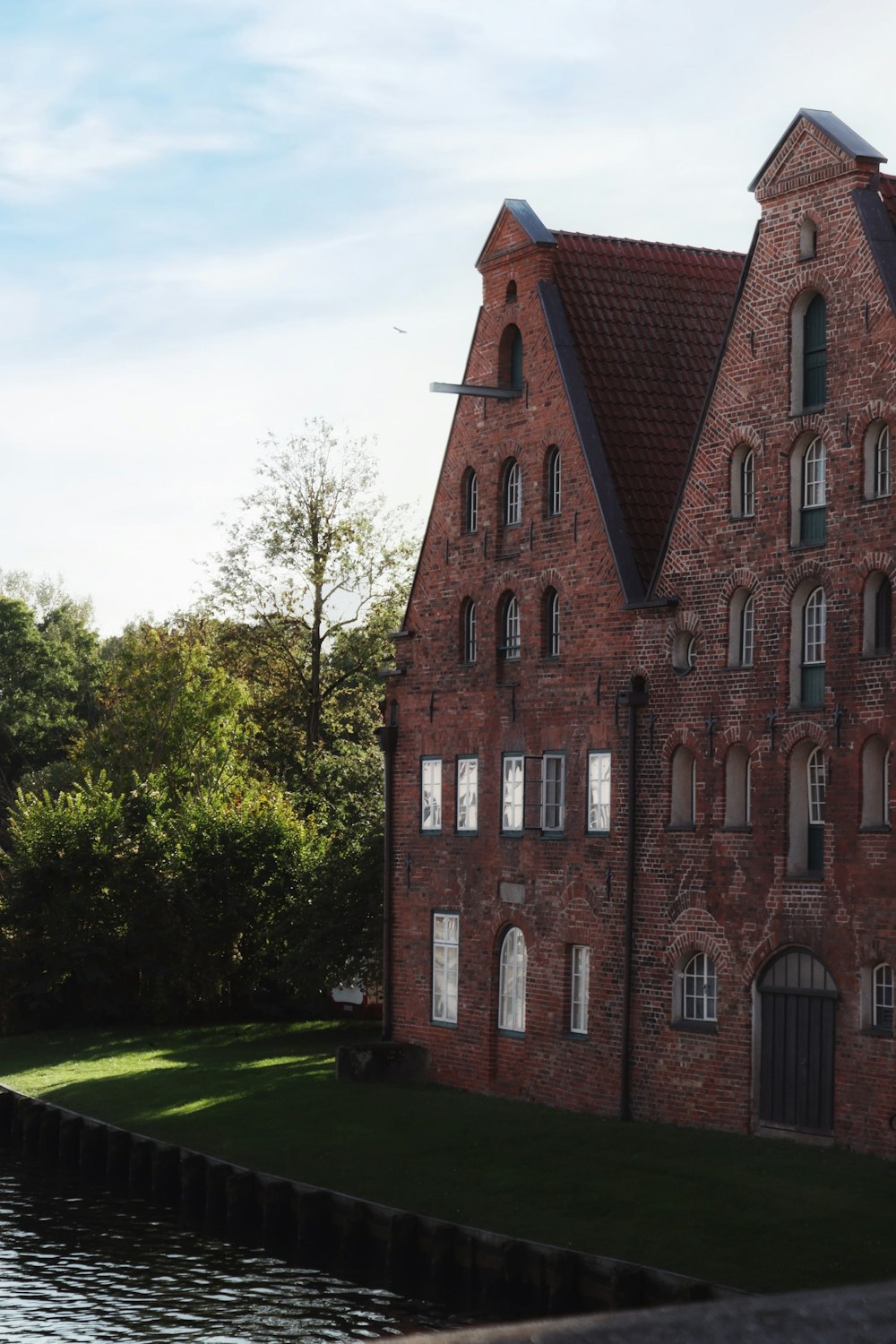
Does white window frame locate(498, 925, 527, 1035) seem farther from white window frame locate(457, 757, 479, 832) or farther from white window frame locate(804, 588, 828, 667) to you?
white window frame locate(804, 588, 828, 667)

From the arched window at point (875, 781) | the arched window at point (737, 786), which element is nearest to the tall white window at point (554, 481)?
the arched window at point (737, 786)

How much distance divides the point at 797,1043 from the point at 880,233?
38.1ft

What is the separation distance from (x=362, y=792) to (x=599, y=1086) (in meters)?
24.9

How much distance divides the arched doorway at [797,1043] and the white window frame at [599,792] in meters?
4.78

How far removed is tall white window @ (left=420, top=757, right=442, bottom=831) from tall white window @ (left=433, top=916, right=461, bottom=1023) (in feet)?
6.09

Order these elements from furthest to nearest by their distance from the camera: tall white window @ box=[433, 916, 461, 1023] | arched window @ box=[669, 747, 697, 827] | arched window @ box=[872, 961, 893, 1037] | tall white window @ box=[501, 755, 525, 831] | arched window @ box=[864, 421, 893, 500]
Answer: tall white window @ box=[433, 916, 461, 1023] → tall white window @ box=[501, 755, 525, 831] → arched window @ box=[669, 747, 697, 827] → arched window @ box=[864, 421, 893, 500] → arched window @ box=[872, 961, 893, 1037]

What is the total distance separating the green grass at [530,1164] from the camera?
2039cm

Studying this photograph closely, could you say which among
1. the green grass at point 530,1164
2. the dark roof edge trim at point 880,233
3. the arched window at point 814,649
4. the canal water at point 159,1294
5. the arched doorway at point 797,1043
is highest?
the dark roof edge trim at point 880,233

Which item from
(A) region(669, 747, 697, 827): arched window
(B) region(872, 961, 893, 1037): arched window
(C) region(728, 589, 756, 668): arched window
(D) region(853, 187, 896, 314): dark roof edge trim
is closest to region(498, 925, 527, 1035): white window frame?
(A) region(669, 747, 697, 827): arched window

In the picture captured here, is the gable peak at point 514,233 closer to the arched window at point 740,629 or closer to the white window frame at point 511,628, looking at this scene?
the white window frame at point 511,628

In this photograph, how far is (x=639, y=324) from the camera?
3431 centimetres

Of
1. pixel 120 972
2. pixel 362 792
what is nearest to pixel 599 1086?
pixel 120 972

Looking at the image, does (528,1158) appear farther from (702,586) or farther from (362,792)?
(362,792)

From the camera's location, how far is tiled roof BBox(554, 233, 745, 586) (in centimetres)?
3234
